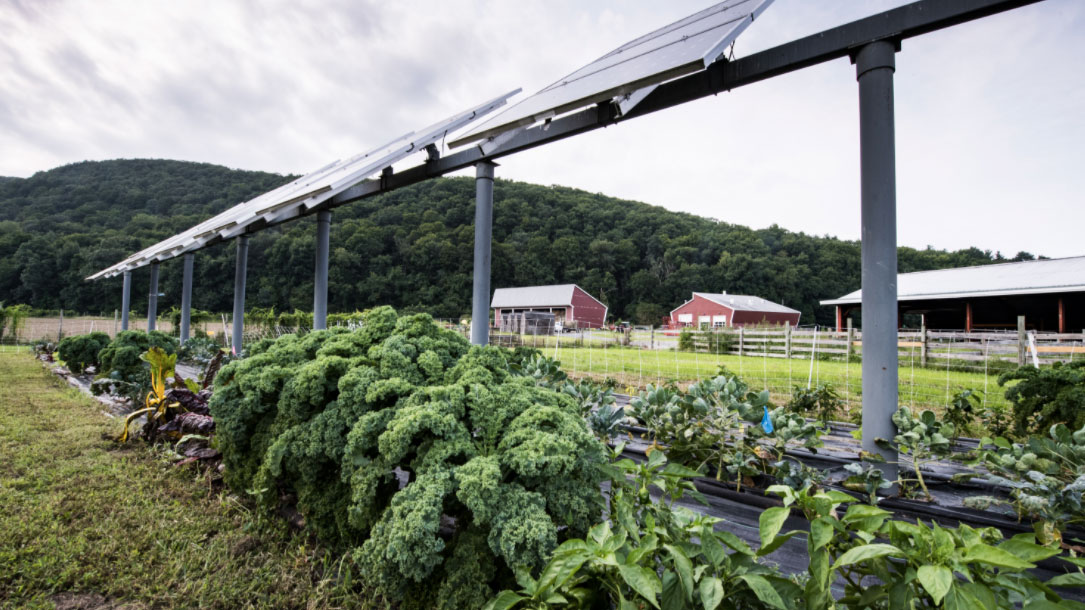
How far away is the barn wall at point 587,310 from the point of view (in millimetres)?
42594

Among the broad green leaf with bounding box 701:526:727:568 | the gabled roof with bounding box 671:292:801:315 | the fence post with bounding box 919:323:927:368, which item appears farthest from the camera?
the gabled roof with bounding box 671:292:801:315

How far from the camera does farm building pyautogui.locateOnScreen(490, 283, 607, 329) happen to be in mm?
41500

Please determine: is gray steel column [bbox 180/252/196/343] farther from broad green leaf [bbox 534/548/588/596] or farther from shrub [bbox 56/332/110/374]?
broad green leaf [bbox 534/548/588/596]

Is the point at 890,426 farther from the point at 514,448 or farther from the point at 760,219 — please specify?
the point at 760,219

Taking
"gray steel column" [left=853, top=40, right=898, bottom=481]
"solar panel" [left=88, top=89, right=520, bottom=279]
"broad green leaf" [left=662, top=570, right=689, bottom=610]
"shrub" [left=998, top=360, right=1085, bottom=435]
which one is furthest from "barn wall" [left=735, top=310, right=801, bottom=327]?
"broad green leaf" [left=662, top=570, right=689, bottom=610]

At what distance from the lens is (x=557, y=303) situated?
1651 inches

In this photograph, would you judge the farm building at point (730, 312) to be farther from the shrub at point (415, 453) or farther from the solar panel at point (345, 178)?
the shrub at point (415, 453)

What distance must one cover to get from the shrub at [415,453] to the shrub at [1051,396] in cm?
293

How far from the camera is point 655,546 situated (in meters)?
0.93

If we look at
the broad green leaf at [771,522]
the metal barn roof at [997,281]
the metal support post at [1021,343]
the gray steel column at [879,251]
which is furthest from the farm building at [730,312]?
the broad green leaf at [771,522]

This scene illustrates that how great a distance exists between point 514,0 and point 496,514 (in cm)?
683

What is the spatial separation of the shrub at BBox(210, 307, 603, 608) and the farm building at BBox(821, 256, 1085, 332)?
676 inches

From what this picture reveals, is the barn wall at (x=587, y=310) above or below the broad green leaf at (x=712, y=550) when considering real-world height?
above

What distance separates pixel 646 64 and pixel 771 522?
2835 mm
